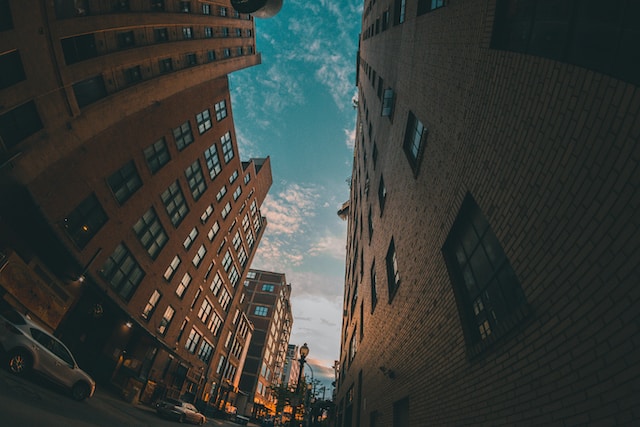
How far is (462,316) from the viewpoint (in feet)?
15.4

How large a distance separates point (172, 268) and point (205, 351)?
15.7m

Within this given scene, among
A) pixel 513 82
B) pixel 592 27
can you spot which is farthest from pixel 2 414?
pixel 592 27

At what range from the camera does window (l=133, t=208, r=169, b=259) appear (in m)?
21.4

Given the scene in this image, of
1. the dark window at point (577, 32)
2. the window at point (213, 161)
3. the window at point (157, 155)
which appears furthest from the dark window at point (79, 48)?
the dark window at point (577, 32)

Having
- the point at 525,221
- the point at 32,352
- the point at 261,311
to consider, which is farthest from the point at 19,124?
the point at 261,311

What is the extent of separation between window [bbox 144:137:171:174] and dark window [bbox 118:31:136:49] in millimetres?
6627

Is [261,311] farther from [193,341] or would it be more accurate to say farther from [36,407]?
[36,407]

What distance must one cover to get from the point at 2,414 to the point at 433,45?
510 inches

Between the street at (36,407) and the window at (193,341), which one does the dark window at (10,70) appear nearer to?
the street at (36,407)

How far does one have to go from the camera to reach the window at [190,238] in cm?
2703

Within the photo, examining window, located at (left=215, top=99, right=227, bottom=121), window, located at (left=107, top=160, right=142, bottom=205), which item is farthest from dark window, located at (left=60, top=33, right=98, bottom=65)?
window, located at (left=215, top=99, right=227, bottom=121)

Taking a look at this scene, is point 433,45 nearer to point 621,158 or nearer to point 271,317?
point 621,158

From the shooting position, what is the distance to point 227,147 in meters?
33.4

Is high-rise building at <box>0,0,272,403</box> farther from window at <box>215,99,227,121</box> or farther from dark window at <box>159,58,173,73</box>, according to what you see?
window at <box>215,99,227,121</box>
